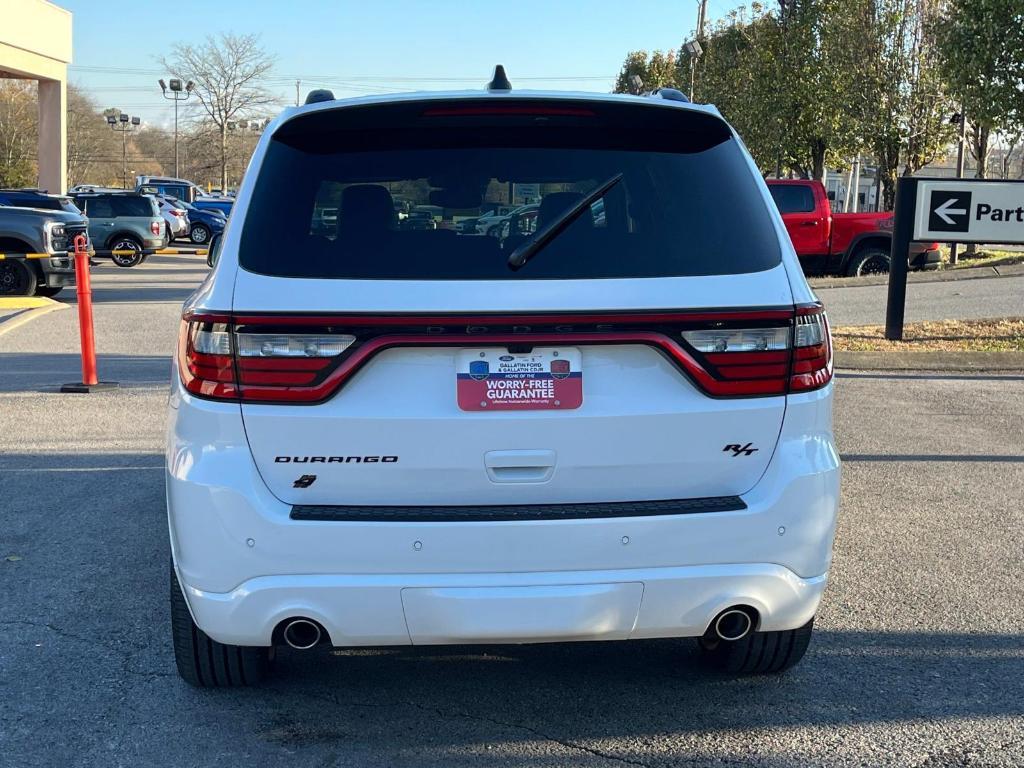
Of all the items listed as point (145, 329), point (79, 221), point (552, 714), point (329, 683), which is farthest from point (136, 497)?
point (79, 221)

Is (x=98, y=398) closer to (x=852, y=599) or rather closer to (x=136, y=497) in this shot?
(x=136, y=497)

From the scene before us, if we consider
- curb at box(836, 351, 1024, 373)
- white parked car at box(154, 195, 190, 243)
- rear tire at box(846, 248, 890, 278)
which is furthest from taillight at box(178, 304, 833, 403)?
white parked car at box(154, 195, 190, 243)

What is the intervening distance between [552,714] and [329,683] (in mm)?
798

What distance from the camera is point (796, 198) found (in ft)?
71.2

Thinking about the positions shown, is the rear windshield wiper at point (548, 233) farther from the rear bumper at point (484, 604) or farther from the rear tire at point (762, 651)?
the rear tire at point (762, 651)

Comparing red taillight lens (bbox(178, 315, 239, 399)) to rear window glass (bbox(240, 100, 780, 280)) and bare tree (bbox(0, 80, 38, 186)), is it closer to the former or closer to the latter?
rear window glass (bbox(240, 100, 780, 280))

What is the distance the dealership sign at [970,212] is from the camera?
40.7 ft

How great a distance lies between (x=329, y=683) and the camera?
13.3ft

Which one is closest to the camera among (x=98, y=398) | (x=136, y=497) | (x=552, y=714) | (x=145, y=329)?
(x=552, y=714)

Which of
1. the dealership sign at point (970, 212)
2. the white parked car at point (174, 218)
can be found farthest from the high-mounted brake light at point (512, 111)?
the white parked car at point (174, 218)

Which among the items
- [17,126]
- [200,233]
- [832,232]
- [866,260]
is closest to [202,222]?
[200,233]

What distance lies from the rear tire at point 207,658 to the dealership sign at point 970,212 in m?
10.3

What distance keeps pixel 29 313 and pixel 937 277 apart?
14.5 meters

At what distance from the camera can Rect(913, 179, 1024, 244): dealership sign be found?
12414mm
